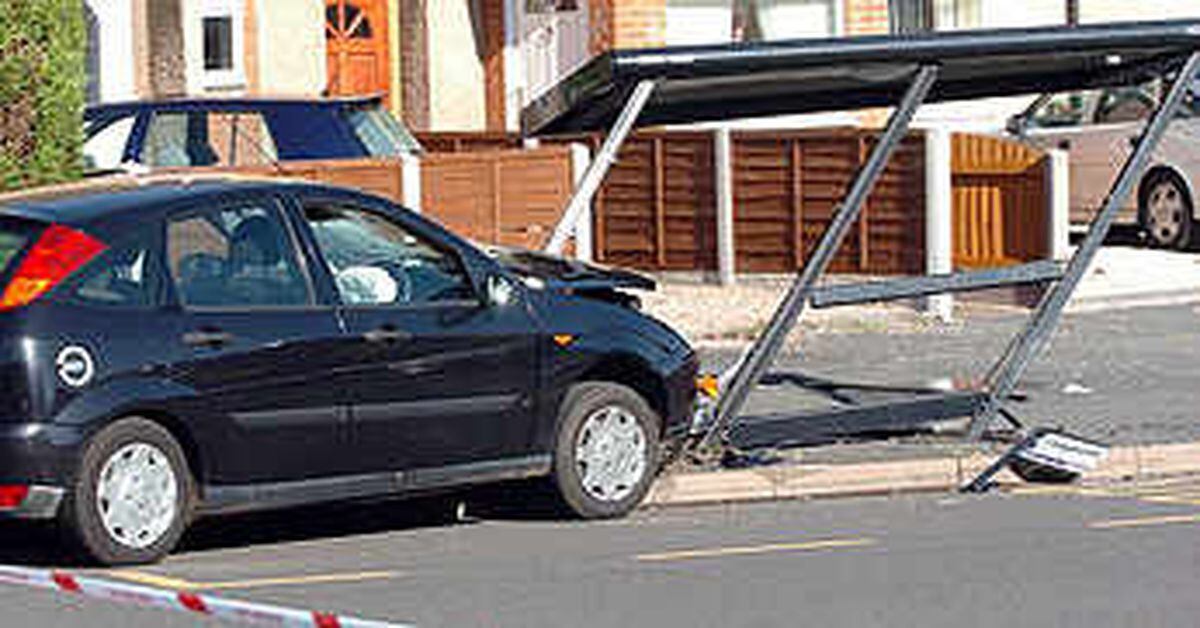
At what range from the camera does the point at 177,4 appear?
26.8 m

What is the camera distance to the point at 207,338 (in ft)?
35.3

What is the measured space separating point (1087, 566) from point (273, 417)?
11.0 ft

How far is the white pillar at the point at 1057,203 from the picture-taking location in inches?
782

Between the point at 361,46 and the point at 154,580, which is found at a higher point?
the point at 361,46

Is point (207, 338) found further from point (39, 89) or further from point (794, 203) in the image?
point (794, 203)

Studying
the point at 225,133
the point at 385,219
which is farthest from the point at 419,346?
the point at 225,133

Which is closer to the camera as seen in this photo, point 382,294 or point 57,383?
point 57,383

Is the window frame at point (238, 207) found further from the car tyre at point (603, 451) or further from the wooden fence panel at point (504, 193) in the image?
the wooden fence panel at point (504, 193)

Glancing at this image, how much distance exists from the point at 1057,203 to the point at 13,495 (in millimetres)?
11319

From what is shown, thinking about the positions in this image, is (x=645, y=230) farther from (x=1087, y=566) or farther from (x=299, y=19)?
(x=1087, y=566)

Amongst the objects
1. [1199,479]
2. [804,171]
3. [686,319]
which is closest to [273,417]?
[1199,479]

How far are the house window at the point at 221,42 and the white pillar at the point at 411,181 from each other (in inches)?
288

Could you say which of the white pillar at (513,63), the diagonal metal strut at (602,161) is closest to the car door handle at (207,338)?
the diagonal metal strut at (602,161)

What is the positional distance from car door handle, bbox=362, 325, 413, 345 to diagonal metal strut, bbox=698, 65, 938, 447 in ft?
7.90
